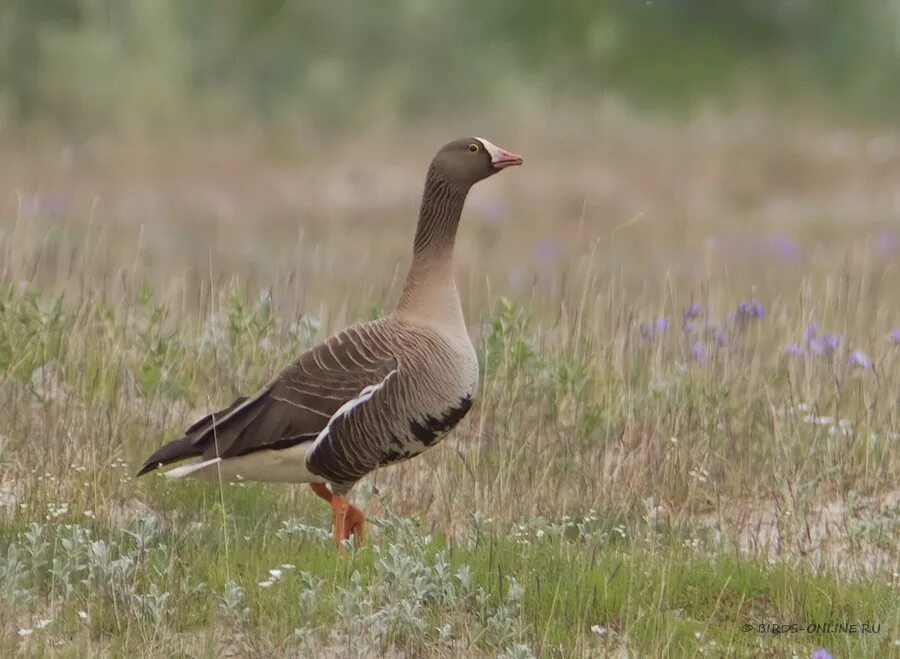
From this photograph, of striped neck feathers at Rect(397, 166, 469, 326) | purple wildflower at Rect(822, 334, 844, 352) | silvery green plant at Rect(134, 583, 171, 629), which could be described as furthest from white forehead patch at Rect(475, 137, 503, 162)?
purple wildflower at Rect(822, 334, 844, 352)

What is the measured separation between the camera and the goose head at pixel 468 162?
262 inches

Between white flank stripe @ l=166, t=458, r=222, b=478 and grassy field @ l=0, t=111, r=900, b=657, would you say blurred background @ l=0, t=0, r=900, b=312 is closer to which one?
grassy field @ l=0, t=111, r=900, b=657

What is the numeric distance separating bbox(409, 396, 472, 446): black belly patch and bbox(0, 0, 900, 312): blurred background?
379 inches

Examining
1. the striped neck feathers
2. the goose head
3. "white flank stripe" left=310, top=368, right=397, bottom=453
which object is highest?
the goose head

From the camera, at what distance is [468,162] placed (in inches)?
262

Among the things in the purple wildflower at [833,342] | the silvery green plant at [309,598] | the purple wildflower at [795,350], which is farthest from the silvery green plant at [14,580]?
the purple wildflower at [833,342]

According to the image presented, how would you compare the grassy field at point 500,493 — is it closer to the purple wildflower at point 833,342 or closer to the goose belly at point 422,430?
the purple wildflower at point 833,342

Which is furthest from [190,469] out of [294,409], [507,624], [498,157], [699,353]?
[699,353]

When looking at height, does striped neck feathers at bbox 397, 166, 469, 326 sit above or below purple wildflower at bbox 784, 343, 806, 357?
above

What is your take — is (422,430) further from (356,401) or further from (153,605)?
(153,605)

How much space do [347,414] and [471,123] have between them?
20793mm

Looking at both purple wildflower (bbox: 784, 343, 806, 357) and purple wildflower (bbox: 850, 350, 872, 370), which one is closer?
purple wildflower (bbox: 850, 350, 872, 370)

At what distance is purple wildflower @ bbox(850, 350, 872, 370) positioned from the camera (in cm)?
826

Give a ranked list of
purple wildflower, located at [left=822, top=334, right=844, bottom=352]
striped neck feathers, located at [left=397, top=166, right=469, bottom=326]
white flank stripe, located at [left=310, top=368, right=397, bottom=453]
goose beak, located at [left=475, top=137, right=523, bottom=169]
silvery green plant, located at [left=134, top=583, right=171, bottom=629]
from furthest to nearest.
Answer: purple wildflower, located at [left=822, top=334, right=844, bottom=352]
goose beak, located at [left=475, top=137, right=523, bottom=169]
striped neck feathers, located at [left=397, top=166, right=469, bottom=326]
white flank stripe, located at [left=310, top=368, right=397, bottom=453]
silvery green plant, located at [left=134, top=583, right=171, bottom=629]
